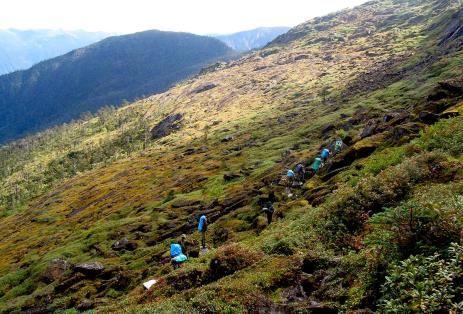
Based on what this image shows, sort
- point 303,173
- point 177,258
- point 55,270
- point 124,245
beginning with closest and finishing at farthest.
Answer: point 177,258, point 303,173, point 55,270, point 124,245

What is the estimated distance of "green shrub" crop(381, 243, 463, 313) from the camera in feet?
36.6

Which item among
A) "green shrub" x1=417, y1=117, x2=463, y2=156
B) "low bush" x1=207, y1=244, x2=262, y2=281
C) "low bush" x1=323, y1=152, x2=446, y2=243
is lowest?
"low bush" x1=207, y1=244, x2=262, y2=281

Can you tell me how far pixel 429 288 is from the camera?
466 inches

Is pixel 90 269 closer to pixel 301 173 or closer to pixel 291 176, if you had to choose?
pixel 291 176

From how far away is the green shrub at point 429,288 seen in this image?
1115 centimetres

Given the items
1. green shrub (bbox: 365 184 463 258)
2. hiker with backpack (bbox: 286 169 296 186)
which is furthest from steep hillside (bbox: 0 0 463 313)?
hiker with backpack (bbox: 286 169 296 186)

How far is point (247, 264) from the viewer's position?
77.5 ft

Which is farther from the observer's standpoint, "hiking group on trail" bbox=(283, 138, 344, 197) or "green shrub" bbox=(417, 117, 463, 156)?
"hiking group on trail" bbox=(283, 138, 344, 197)

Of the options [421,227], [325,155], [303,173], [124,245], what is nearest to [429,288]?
[421,227]

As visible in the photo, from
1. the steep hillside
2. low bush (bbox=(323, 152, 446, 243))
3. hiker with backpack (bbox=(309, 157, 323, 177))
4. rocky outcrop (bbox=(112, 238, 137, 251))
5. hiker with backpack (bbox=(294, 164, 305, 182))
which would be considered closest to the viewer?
the steep hillside

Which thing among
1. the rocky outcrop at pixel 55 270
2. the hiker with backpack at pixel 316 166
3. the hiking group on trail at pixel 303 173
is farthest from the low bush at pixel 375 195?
the rocky outcrop at pixel 55 270

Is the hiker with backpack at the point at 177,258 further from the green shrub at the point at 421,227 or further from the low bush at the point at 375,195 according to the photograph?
the green shrub at the point at 421,227

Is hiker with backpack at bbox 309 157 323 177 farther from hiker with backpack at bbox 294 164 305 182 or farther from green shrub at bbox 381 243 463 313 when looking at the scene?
green shrub at bbox 381 243 463 313

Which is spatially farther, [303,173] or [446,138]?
[303,173]
